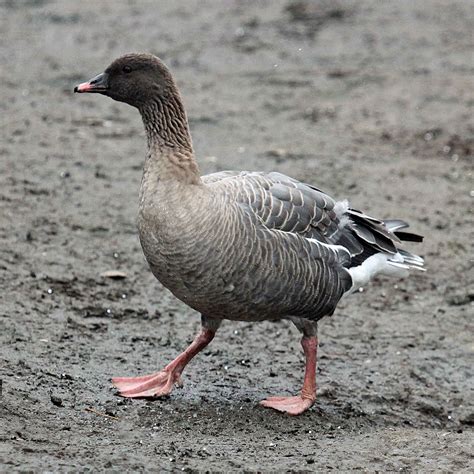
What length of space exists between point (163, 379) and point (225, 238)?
109 centimetres

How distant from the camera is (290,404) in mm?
6328

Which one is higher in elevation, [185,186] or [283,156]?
[185,186]

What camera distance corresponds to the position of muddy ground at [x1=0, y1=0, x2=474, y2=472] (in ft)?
19.0

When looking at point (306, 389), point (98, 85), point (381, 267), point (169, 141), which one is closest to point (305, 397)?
point (306, 389)

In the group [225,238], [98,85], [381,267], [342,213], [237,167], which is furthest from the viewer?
[237,167]

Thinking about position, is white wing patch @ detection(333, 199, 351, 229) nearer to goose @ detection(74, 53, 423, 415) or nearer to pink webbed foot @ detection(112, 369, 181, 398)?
goose @ detection(74, 53, 423, 415)

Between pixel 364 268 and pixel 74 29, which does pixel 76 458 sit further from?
pixel 74 29

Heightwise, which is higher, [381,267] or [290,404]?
[381,267]

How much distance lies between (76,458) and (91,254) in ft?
10.9

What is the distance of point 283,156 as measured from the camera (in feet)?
34.7

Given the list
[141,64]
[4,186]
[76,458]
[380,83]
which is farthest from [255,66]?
[76,458]

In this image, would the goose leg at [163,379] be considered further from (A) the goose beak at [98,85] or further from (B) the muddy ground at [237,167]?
(A) the goose beak at [98,85]

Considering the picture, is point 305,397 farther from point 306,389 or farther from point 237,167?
point 237,167

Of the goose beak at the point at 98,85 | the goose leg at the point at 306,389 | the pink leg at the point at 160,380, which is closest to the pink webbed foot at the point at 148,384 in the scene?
the pink leg at the point at 160,380
